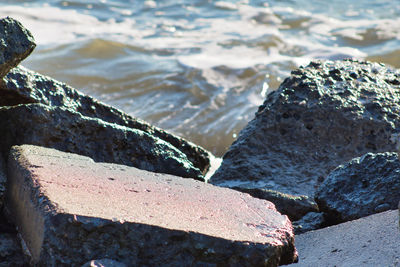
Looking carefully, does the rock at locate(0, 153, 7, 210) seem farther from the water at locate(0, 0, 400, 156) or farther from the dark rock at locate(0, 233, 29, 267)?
the water at locate(0, 0, 400, 156)

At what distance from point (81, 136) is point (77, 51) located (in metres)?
6.79

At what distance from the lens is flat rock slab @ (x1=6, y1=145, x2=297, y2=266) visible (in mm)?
1926

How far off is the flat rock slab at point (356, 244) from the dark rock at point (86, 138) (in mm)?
742

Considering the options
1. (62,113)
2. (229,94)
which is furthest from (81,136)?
(229,94)

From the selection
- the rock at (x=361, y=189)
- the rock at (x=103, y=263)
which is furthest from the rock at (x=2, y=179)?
the rock at (x=361, y=189)

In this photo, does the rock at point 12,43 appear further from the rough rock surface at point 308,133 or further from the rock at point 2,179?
the rough rock surface at point 308,133

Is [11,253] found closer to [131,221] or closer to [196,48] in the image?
[131,221]

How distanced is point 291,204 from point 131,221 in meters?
1.38

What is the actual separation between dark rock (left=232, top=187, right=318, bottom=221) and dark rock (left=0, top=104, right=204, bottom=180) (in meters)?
0.39

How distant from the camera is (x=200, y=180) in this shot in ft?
10.2

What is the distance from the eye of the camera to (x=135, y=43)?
9977mm

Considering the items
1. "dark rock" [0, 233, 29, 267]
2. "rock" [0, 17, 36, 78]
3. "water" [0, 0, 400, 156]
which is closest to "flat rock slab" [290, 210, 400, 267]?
"dark rock" [0, 233, 29, 267]

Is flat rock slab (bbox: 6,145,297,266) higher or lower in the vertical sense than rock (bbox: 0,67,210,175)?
lower

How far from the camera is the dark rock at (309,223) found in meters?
2.93
